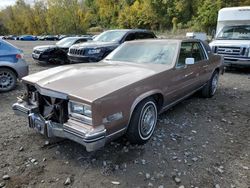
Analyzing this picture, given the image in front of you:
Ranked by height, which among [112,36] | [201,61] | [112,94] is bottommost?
[112,94]

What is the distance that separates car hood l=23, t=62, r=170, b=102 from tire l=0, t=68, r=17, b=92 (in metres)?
3.43

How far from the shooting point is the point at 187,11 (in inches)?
2173

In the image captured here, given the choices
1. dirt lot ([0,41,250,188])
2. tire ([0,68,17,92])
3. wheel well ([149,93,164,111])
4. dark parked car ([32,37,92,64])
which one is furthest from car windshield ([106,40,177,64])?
dark parked car ([32,37,92,64])

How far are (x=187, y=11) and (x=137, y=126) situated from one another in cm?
5681

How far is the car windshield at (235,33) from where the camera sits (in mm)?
10148

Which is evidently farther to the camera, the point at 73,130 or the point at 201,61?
the point at 201,61

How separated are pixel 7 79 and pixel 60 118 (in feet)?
14.6

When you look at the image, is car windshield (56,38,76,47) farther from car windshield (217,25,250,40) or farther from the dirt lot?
the dirt lot

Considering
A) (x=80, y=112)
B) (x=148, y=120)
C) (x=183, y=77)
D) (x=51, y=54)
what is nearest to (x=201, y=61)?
(x=183, y=77)

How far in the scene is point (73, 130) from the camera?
2.93 meters

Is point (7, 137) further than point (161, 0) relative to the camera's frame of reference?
No

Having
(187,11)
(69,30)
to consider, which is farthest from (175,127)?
(69,30)

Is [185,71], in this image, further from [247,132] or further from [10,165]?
[10,165]

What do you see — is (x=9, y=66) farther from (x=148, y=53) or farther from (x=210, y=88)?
(x=210, y=88)
